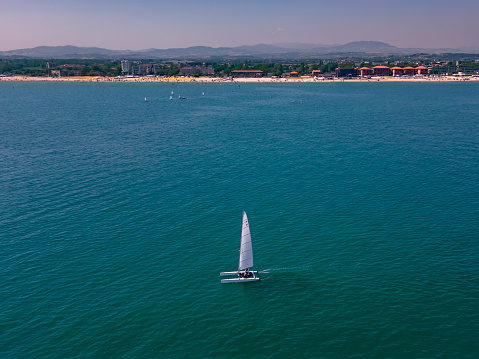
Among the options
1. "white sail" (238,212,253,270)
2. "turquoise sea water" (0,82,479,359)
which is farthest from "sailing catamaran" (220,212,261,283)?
"turquoise sea water" (0,82,479,359)

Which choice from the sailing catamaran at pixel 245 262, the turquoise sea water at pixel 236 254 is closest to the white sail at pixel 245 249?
the sailing catamaran at pixel 245 262

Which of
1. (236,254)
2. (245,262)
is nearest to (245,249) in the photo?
(245,262)

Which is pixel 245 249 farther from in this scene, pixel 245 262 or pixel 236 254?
pixel 236 254

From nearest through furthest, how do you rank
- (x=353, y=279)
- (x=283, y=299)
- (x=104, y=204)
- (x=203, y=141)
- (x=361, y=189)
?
(x=283, y=299) → (x=353, y=279) → (x=104, y=204) → (x=361, y=189) → (x=203, y=141)

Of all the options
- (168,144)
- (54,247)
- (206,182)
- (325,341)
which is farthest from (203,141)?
(325,341)

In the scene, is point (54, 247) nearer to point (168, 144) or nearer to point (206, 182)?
point (206, 182)

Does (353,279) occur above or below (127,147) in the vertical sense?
below

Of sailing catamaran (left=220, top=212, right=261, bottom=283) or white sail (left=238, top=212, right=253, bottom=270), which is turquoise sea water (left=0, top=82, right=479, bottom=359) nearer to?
sailing catamaran (left=220, top=212, right=261, bottom=283)
